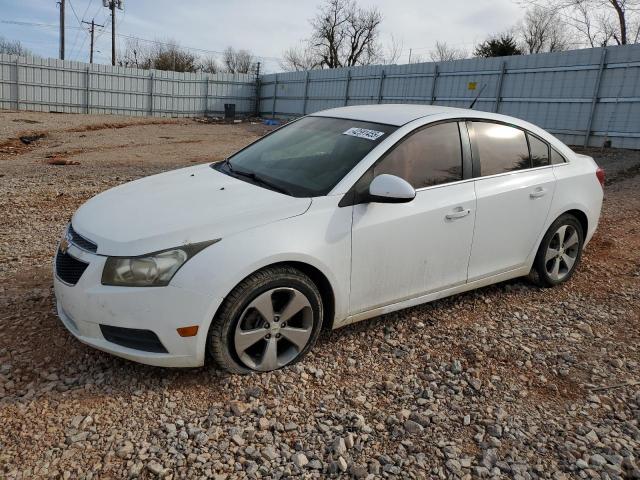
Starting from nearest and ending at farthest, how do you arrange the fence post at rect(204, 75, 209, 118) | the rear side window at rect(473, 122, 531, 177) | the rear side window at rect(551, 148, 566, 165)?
the rear side window at rect(473, 122, 531, 177), the rear side window at rect(551, 148, 566, 165), the fence post at rect(204, 75, 209, 118)

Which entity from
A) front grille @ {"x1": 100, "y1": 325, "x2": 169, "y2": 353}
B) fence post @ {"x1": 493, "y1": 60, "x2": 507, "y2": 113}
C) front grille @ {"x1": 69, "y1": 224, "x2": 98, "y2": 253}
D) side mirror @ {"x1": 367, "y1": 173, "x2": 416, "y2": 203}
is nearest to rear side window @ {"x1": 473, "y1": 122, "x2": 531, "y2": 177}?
side mirror @ {"x1": 367, "y1": 173, "x2": 416, "y2": 203}

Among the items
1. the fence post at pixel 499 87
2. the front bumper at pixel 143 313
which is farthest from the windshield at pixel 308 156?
the fence post at pixel 499 87

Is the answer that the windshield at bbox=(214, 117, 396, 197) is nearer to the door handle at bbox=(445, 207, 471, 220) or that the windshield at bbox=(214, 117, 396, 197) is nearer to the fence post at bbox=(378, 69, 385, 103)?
the door handle at bbox=(445, 207, 471, 220)

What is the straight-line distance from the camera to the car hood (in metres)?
2.76

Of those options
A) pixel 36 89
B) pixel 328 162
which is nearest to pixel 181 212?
pixel 328 162

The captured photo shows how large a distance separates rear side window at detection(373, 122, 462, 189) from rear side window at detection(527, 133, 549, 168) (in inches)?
33.0

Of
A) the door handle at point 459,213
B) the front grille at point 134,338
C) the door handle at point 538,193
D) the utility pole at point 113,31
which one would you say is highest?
the utility pole at point 113,31

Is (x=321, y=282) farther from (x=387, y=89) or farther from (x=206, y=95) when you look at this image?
(x=206, y=95)

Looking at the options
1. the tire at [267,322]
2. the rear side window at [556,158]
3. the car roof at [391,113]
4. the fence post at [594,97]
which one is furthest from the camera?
the fence post at [594,97]

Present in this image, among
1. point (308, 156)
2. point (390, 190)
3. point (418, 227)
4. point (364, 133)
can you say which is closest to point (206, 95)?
point (308, 156)

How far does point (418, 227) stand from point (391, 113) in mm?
991

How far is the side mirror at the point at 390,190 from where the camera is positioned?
123 inches

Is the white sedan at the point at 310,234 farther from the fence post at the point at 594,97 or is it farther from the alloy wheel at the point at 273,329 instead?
the fence post at the point at 594,97

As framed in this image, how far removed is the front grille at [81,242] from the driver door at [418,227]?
58.2 inches
